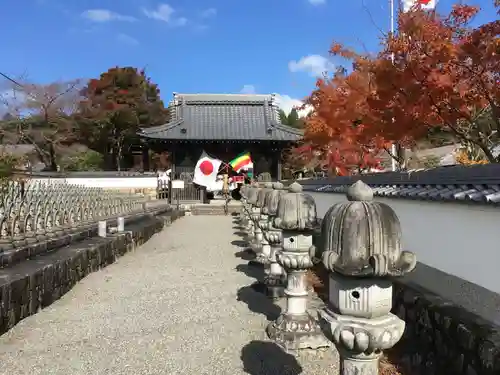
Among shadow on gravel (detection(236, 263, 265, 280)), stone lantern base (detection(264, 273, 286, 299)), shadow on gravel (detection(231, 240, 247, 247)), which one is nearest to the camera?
stone lantern base (detection(264, 273, 286, 299))

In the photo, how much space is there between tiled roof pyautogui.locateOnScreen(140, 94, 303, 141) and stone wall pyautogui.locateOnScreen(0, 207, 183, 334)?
685 inches

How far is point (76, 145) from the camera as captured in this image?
3644 cm

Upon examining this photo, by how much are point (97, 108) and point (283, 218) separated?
112 feet

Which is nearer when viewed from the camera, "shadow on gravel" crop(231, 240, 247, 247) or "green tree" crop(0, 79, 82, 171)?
"shadow on gravel" crop(231, 240, 247, 247)

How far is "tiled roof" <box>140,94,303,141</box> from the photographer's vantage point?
2642cm

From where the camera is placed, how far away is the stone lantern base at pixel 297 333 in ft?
13.8

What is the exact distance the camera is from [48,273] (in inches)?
218

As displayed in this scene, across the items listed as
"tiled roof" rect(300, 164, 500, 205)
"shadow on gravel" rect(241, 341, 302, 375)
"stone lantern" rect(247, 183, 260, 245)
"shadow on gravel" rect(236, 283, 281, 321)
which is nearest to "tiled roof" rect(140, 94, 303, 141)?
"stone lantern" rect(247, 183, 260, 245)

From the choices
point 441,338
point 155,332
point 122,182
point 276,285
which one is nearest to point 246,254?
point 276,285

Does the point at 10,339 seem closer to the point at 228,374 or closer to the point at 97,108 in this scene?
the point at 228,374

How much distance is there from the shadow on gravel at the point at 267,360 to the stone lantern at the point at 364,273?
5.90 feet

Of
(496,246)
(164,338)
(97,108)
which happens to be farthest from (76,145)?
(496,246)

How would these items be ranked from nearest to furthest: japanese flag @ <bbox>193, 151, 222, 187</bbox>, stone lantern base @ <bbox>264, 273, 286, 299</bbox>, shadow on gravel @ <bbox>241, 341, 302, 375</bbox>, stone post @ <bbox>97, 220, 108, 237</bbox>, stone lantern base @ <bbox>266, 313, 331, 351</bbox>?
shadow on gravel @ <bbox>241, 341, 302, 375</bbox> < stone lantern base @ <bbox>266, 313, 331, 351</bbox> < stone lantern base @ <bbox>264, 273, 286, 299</bbox> < stone post @ <bbox>97, 220, 108, 237</bbox> < japanese flag @ <bbox>193, 151, 222, 187</bbox>

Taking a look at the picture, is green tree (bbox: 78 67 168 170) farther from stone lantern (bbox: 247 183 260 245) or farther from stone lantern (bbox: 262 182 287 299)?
stone lantern (bbox: 262 182 287 299)
